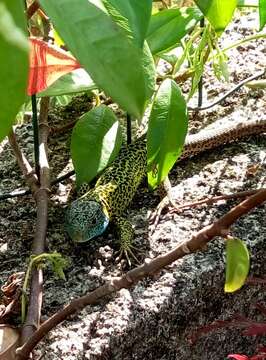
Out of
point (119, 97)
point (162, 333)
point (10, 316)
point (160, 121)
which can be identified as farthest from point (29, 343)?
point (119, 97)

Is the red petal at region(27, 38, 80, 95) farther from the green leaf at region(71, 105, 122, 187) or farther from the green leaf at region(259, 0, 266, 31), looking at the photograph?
the green leaf at region(71, 105, 122, 187)

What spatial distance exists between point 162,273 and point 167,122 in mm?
321

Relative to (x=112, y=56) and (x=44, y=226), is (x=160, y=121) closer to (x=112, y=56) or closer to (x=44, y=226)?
(x=44, y=226)

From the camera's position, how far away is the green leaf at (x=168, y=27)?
4.44 feet

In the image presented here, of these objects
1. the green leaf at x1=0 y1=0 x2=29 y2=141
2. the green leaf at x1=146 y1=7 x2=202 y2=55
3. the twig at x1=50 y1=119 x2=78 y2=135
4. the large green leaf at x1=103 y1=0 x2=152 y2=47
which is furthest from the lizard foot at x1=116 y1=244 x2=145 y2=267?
the green leaf at x1=0 y1=0 x2=29 y2=141

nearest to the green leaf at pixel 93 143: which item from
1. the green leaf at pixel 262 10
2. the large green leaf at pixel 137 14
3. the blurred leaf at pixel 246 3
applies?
the blurred leaf at pixel 246 3

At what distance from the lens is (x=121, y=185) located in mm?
1824

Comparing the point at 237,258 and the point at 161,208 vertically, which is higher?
the point at 237,258

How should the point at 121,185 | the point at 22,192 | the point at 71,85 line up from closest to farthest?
1. the point at 71,85
2. the point at 22,192
3. the point at 121,185

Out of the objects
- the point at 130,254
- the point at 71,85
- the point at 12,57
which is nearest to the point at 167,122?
the point at 71,85

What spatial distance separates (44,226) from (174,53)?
67cm

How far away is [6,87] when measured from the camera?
11.5 inches

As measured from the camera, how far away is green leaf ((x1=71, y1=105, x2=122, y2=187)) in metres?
1.47

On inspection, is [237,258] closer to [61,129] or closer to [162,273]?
[162,273]
